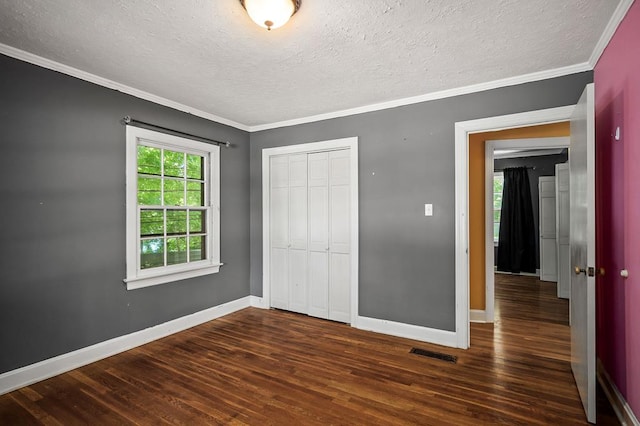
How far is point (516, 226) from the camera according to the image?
692 cm

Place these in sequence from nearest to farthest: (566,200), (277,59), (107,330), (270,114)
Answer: (277,59)
(107,330)
(270,114)
(566,200)

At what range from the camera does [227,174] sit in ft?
13.9

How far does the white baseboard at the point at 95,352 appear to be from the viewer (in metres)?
2.41

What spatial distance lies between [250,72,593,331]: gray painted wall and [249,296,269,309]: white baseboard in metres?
1.49

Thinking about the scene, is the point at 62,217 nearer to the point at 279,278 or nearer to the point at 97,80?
the point at 97,80

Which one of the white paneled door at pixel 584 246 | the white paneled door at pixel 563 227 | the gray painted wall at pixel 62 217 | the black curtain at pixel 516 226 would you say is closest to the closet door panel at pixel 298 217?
the gray painted wall at pixel 62 217

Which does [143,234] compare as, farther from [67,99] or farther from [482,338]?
[482,338]

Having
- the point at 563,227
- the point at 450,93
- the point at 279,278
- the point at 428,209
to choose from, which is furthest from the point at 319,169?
the point at 563,227

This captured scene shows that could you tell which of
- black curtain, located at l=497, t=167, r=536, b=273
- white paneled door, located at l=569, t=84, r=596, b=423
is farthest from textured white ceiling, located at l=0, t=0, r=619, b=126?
black curtain, located at l=497, t=167, r=536, b=273

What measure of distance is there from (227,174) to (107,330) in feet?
7.15

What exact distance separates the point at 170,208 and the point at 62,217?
100cm

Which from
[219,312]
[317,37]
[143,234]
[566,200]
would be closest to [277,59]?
[317,37]

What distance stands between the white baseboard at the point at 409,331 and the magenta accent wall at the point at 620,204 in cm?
117

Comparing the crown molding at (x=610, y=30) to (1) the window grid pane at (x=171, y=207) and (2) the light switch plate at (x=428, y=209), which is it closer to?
(2) the light switch plate at (x=428, y=209)
